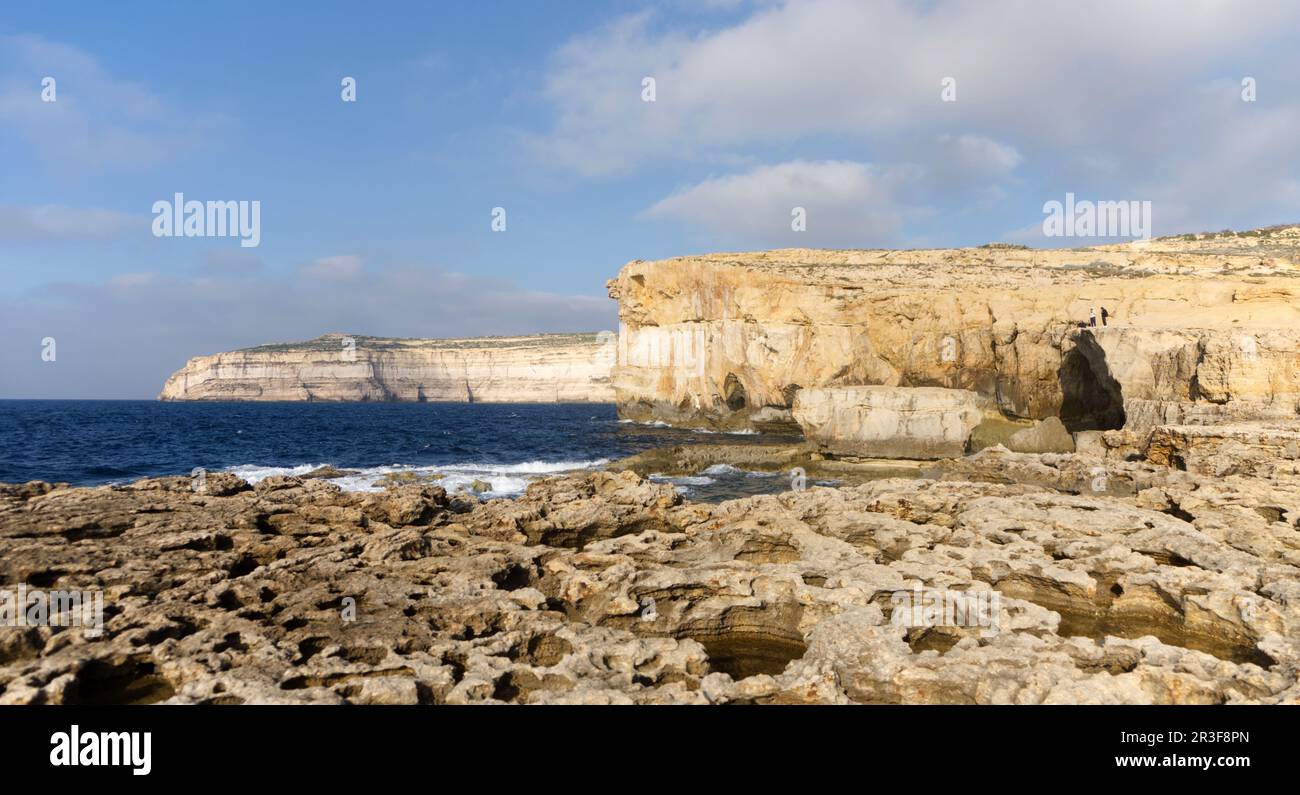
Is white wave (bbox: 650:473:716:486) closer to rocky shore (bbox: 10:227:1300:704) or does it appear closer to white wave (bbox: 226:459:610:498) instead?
rocky shore (bbox: 10:227:1300:704)

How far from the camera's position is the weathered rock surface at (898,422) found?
2989 centimetres

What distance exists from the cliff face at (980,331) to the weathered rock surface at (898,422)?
19.1 feet

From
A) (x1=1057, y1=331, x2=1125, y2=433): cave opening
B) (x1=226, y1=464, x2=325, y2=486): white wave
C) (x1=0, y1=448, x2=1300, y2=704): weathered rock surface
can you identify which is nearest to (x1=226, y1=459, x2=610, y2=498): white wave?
(x1=226, y1=464, x2=325, y2=486): white wave

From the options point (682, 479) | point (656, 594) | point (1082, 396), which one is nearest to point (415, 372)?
point (682, 479)

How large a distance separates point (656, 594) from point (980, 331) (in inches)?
1351

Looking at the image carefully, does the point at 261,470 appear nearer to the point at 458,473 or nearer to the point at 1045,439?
the point at 458,473

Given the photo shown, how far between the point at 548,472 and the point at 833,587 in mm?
22307

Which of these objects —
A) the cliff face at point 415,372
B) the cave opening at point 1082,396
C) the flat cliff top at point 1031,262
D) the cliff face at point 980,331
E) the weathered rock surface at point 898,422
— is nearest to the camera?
the cliff face at point 980,331

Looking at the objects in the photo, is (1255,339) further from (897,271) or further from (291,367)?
(291,367)

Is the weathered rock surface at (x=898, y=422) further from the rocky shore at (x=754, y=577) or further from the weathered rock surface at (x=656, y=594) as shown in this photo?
the weathered rock surface at (x=656, y=594)

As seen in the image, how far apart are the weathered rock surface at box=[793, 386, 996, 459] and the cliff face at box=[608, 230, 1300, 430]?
19.1 feet

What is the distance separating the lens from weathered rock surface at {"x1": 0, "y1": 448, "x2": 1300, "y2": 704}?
7.08m

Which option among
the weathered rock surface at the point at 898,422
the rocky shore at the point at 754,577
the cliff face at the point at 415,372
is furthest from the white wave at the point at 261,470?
the cliff face at the point at 415,372
